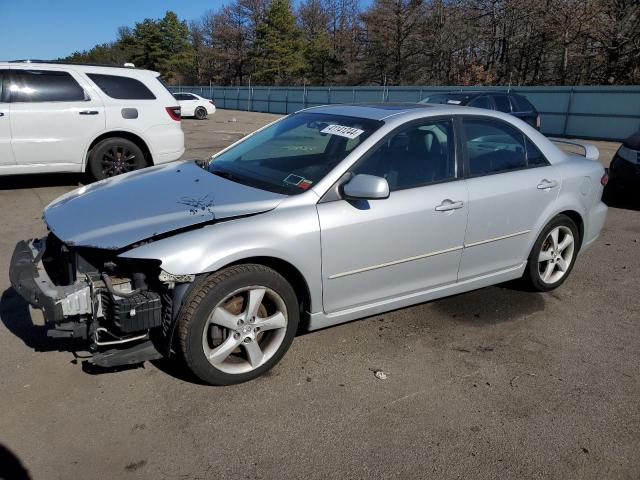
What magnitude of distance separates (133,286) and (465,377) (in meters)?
2.03

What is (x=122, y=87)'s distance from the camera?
8016 mm

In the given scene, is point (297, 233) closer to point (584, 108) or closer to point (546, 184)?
point (546, 184)

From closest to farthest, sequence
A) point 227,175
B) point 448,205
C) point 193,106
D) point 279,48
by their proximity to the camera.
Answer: point 448,205, point 227,175, point 193,106, point 279,48

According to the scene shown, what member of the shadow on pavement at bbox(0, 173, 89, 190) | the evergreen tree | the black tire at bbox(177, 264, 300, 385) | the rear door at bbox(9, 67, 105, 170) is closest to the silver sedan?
the black tire at bbox(177, 264, 300, 385)

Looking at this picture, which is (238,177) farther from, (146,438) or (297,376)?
(146,438)

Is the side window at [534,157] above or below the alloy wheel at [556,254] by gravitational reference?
above

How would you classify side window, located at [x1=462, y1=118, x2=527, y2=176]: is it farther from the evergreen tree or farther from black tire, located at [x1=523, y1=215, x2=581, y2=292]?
the evergreen tree

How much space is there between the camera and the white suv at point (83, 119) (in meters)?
7.22

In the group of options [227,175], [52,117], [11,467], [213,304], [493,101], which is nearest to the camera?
[11,467]

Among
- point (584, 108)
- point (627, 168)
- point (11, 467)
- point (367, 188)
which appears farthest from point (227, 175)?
point (584, 108)

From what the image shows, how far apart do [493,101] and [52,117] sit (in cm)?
921

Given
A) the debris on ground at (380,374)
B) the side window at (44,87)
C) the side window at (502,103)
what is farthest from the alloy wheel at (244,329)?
the side window at (502,103)

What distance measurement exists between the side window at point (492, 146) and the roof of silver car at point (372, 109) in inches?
15.3

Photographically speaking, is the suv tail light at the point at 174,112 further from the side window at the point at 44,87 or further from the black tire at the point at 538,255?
the black tire at the point at 538,255
